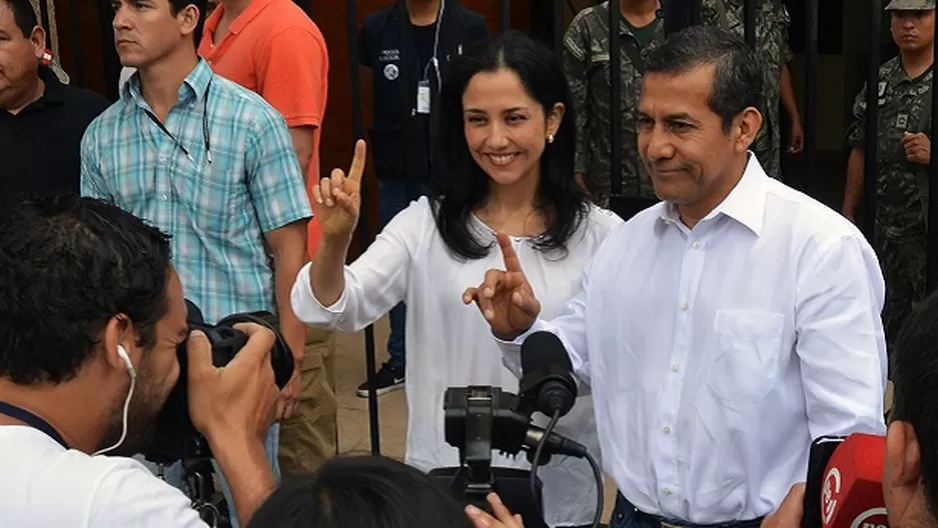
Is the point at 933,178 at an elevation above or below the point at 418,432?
above

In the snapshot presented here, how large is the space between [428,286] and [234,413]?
2.20ft

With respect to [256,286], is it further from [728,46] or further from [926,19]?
[926,19]

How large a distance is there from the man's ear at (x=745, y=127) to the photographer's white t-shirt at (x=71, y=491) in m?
1.19

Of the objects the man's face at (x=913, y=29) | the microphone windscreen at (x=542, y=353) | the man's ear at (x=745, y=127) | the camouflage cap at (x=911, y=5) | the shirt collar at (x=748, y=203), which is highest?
the camouflage cap at (x=911, y=5)

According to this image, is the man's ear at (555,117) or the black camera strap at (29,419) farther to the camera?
the man's ear at (555,117)

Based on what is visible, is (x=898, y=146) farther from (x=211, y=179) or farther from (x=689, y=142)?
(x=211, y=179)

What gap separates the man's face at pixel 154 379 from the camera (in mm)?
1854

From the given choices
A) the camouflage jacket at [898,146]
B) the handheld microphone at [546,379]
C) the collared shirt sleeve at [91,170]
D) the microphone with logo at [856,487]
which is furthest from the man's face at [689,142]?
the camouflage jacket at [898,146]

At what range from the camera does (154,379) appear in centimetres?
188

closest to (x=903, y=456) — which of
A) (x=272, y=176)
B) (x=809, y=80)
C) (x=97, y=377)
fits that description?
(x=97, y=377)

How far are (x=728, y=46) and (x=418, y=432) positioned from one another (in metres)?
1.01

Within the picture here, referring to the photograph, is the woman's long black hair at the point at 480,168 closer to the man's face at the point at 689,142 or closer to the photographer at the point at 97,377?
the man's face at the point at 689,142

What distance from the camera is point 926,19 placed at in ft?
14.8

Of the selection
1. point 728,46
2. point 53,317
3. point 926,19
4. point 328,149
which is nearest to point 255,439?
point 53,317
